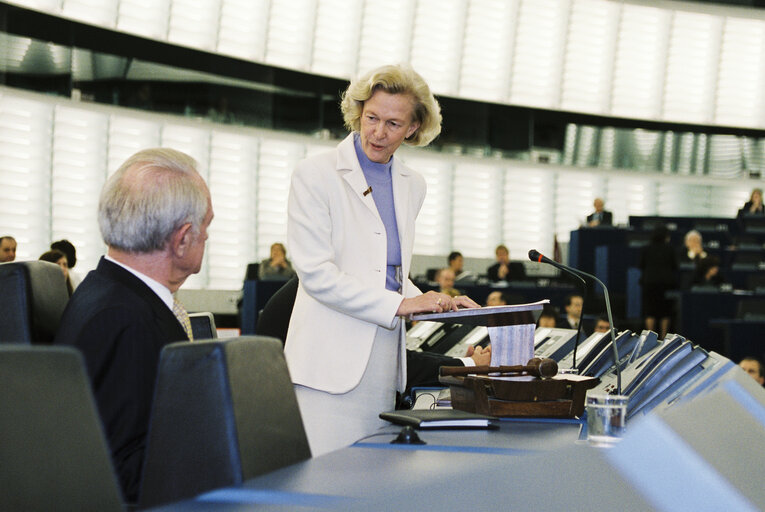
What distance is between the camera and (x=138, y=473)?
1.54 meters

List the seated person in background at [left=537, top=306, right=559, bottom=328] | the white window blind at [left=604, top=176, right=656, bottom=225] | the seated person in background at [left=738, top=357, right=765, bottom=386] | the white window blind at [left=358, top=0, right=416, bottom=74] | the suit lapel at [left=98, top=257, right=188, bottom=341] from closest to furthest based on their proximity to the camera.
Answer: the suit lapel at [left=98, top=257, right=188, bottom=341], the seated person in background at [left=738, top=357, right=765, bottom=386], the seated person in background at [left=537, top=306, right=559, bottom=328], the white window blind at [left=358, top=0, right=416, bottom=74], the white window blind at [left=604, top=176, right=656, bottom=225]

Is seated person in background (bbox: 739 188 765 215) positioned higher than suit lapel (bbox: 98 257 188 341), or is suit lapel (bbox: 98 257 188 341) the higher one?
seated person in background (bbox: 739 188 765 215)

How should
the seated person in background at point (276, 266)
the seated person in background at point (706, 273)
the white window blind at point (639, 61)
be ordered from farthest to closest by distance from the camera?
the white window blind at point (639, 61), the seated person in background at point (706, 273), the seated person in background at point (276, 266)

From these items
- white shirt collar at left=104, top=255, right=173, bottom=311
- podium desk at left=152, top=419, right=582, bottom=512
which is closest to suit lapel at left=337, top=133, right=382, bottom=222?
podium desk at left=152, top=419, right=582, bottom=512

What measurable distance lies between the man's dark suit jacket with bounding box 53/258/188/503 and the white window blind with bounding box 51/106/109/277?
31.4ft

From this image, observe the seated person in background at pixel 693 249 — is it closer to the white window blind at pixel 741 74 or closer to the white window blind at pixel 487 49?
the white window blind at pixel 487 49

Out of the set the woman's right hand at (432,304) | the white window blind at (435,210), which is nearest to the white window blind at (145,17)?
the white window blind at (435,210)

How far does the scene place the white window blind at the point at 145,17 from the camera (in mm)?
11836

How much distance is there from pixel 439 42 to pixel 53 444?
14.8 metres

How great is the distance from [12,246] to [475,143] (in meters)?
9.81

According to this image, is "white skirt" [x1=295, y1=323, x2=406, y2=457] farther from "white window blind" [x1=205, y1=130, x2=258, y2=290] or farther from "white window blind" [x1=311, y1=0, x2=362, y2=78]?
"white window blind" [x1=311, y1=0, x2=362, y2=78]

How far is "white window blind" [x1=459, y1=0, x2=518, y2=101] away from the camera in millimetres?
15742

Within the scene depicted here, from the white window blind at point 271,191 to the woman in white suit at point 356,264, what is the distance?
1056 cm

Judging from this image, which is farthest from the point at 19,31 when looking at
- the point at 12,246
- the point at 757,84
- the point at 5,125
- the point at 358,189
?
the point at 757,84
